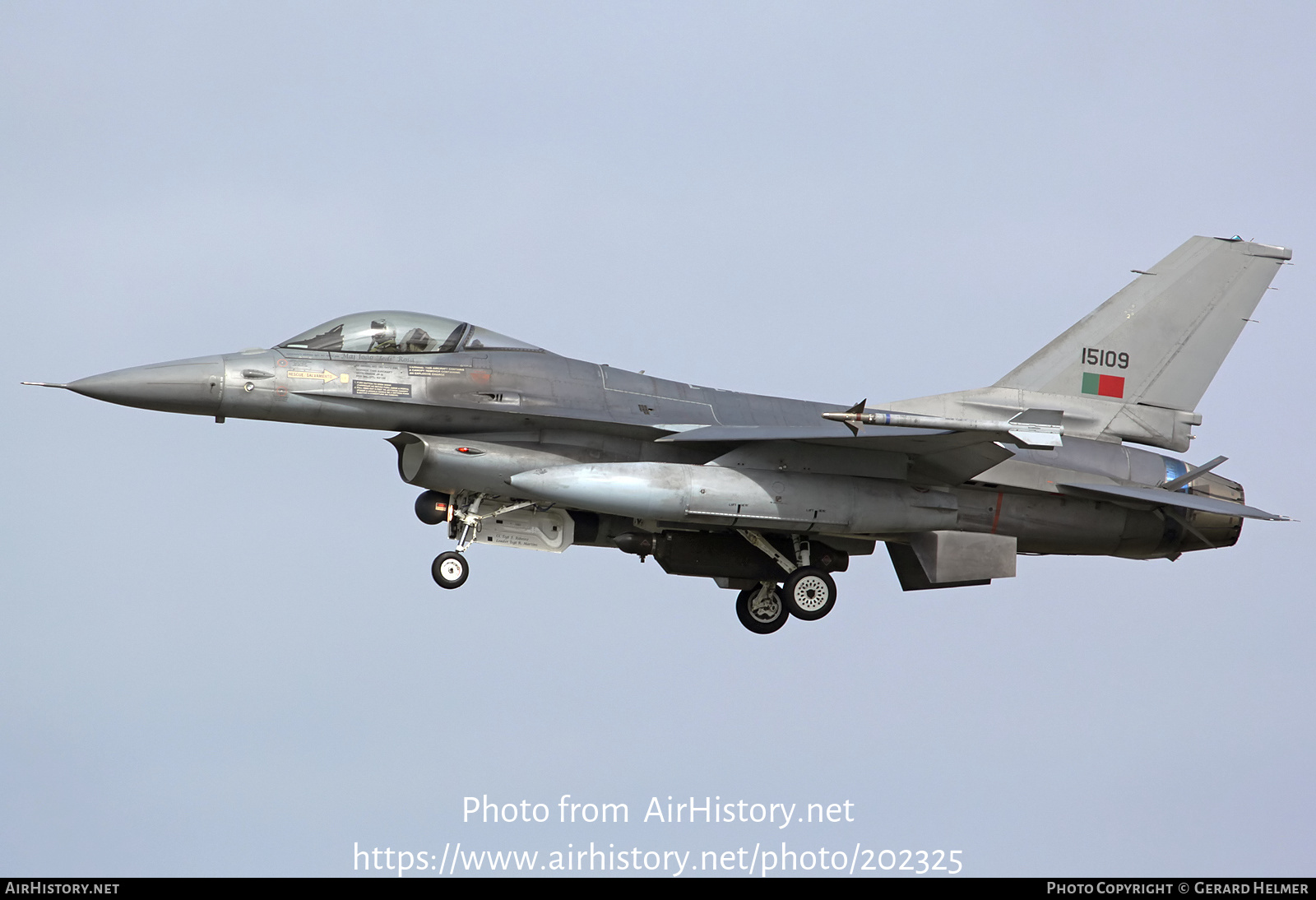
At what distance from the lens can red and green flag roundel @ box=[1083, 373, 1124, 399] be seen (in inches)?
766

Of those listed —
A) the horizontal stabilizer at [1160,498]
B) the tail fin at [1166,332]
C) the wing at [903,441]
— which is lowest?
the horizontal stabilizer at [1160,498]

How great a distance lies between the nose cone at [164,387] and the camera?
15.9 meters

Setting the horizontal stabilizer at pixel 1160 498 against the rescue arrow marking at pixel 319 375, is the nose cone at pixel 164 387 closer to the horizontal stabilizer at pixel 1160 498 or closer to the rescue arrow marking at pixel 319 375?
the rescue arrow marking at pixel 319 375

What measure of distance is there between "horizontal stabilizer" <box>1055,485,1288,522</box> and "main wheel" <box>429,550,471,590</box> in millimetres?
6439

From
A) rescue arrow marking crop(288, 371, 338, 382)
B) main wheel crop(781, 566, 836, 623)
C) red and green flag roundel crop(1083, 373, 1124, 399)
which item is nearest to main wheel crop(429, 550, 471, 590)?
rescue arrow marking crop(288, 371, 338, 382)

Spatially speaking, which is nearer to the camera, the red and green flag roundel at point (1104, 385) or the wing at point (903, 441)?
the wing at point (903, 441)

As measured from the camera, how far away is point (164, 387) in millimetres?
15938

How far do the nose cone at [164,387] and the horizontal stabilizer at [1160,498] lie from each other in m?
8.88

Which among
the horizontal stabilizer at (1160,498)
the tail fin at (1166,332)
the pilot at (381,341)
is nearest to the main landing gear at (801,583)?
the horizontal stabilizer at (1160,498)

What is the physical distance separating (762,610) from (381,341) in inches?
A: 211

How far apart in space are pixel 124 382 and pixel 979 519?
8846mm

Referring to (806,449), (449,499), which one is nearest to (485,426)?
(449,499)

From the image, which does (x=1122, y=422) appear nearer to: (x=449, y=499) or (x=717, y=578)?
(x=717, y=578)
